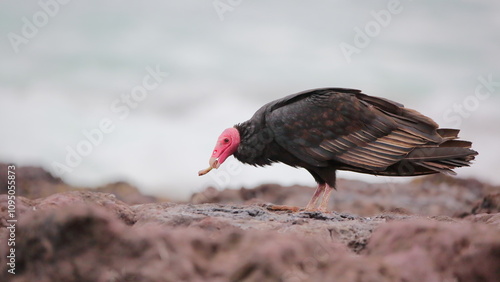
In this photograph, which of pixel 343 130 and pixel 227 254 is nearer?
pixel 227 254

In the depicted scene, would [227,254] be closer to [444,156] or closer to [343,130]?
[343,130]

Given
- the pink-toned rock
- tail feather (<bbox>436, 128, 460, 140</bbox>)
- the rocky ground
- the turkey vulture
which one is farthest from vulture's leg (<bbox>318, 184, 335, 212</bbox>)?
the pink-toned rock

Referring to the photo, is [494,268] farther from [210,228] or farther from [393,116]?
[393,116]

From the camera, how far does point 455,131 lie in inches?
316

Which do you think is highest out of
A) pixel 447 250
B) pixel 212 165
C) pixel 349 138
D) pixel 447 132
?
pixel 447 132

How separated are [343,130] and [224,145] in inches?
60.2

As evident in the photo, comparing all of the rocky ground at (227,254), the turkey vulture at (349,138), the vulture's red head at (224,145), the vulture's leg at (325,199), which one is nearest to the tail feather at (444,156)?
the turkey vulture at (349,138)

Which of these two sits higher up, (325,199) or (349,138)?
(349,138)

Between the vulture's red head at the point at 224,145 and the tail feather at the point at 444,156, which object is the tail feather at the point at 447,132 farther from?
the vulture's red head at the point at 224,145

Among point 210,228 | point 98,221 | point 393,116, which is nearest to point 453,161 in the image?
point 393,116

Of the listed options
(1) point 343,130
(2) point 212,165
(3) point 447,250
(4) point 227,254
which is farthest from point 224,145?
(3) point 447,250

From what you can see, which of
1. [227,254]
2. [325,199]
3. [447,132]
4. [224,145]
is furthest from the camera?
[224,145]

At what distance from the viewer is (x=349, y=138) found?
25.6 ft

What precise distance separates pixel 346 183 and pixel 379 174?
30.9ft
